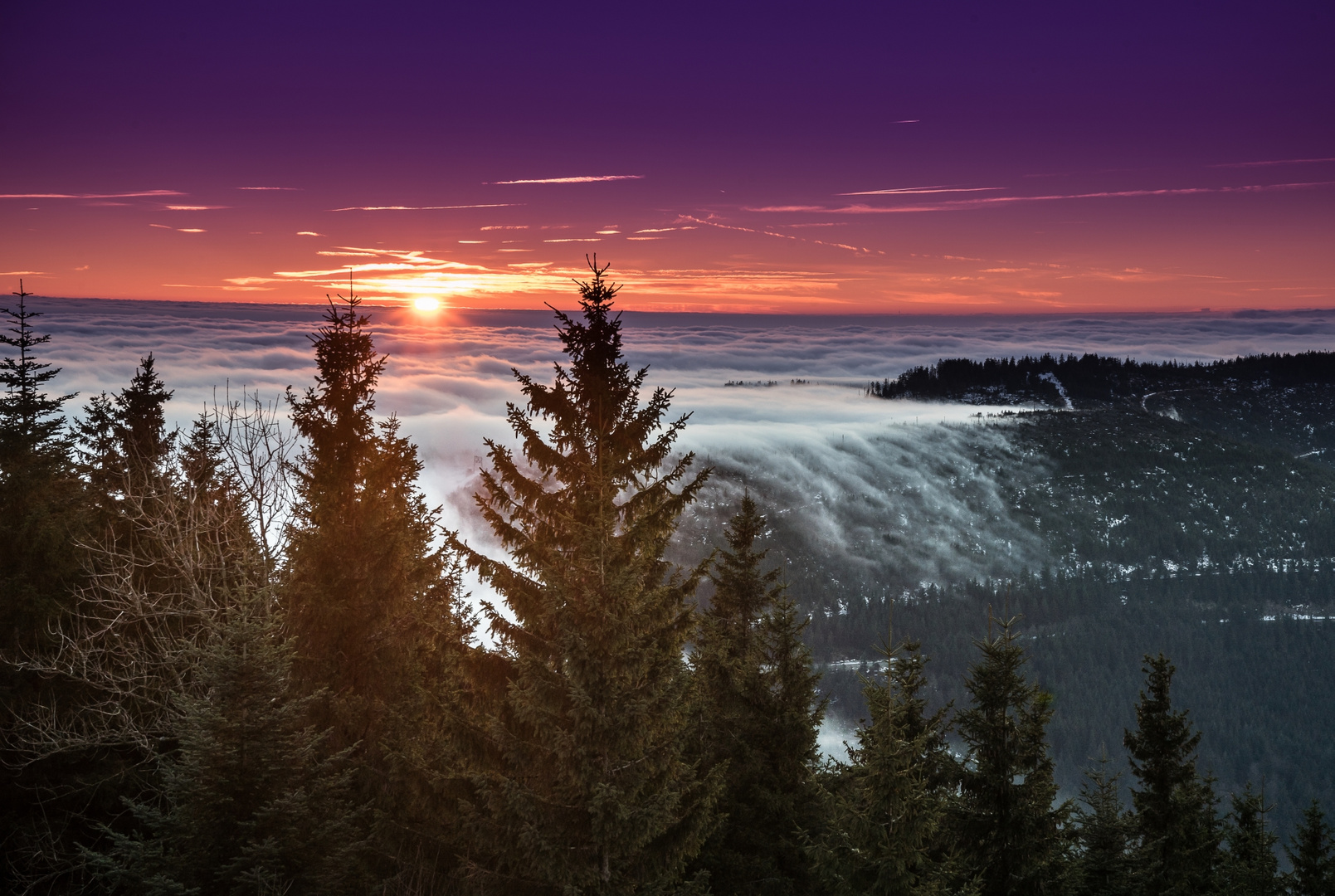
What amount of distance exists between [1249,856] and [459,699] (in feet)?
101

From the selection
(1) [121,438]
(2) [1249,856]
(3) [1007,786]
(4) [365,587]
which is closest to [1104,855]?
(3) [1007,786]

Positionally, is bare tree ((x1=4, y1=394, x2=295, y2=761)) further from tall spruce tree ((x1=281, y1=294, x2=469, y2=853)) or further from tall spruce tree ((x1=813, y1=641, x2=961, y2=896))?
tall spruce tree ((x1=813, y1=641, x2=961, y2=896))

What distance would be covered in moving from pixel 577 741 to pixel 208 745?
507cm

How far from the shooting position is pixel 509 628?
1402cm

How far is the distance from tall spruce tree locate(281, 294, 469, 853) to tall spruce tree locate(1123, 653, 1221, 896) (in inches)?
853

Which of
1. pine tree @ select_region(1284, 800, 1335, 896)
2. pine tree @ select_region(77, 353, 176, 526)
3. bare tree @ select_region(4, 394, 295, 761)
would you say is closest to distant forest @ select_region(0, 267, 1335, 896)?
bare tree @ select_region(4, 394, 295, 761)

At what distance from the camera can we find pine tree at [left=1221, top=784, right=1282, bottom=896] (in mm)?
25188

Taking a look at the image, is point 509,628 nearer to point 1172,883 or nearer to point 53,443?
point 53,443

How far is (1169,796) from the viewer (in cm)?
2830

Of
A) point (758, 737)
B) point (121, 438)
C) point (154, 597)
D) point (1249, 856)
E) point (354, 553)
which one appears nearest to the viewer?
point (354, 553)

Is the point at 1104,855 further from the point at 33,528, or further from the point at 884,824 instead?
the point at 33,528

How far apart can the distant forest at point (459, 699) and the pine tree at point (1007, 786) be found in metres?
0.06

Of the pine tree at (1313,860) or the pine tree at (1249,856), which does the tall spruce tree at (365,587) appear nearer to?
the pine tree at (1249,856)

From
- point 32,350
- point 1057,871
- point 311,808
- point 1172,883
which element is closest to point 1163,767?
point 1172,883
